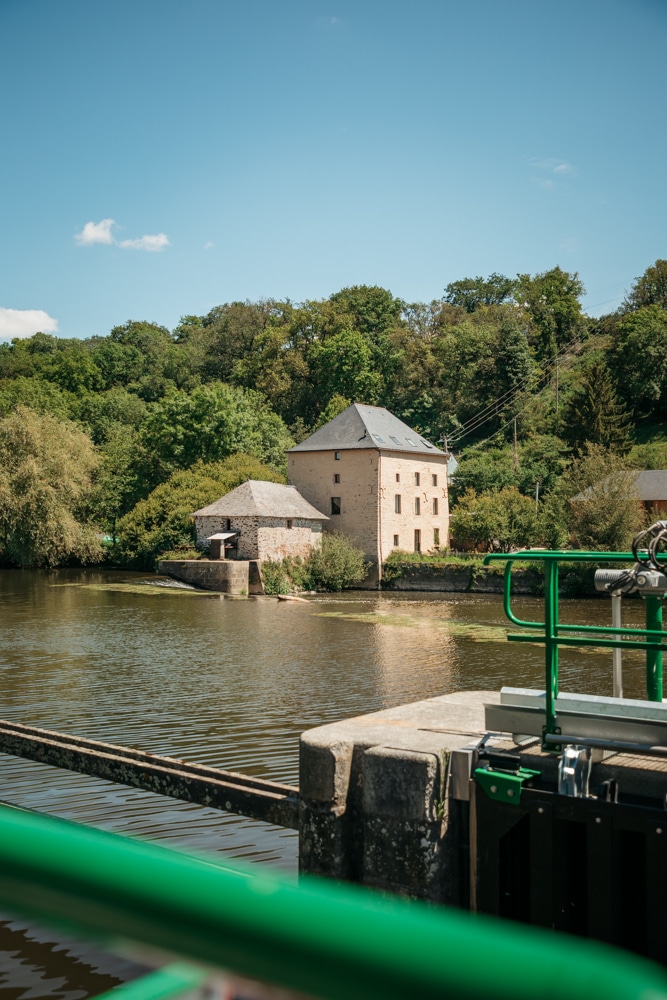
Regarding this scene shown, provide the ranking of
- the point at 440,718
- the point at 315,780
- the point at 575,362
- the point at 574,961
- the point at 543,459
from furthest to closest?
the point at 575,362 → the point at 543,459 → the point at 440,718 → the point at 315,780 → the point at 574,961

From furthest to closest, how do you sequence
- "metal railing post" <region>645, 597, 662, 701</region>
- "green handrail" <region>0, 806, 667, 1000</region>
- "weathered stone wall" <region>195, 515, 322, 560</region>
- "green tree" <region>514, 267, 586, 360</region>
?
"green tree" <region>514, 267, 586, 360</region>
"weathered stone wall" <region>195, 515, 322, 560</region>
"metal railing post" <region>645, 597, 662, 701</region>
"green handrail" <region>0, 806, 667, 1000</region>

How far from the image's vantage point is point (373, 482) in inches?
1775

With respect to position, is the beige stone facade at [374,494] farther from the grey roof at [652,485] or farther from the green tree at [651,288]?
the green tree at [651,288]

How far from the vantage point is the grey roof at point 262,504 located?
41.6m

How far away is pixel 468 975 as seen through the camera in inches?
22.9

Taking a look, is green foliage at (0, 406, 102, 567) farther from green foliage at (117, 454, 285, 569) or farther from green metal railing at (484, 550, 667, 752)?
green metal railing at (484, 550, 667, 752)

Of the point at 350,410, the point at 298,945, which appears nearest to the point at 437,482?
the point at 350,410

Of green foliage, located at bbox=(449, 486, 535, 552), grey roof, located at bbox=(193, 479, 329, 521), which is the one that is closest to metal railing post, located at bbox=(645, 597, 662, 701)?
grey roof, located at bbox=(193, 479, 329, 521)

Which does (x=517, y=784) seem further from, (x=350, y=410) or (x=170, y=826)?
(x=350, y=410)

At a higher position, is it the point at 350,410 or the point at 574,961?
the point at 350,410

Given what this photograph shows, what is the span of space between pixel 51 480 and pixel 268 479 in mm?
10972

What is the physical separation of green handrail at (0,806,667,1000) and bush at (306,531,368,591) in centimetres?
4096

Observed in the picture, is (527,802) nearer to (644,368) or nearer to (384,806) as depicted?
(384,806)

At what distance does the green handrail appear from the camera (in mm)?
557
